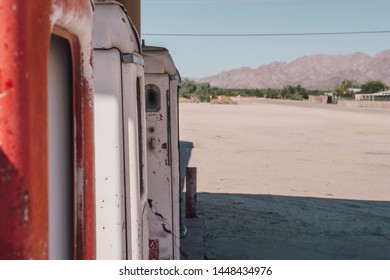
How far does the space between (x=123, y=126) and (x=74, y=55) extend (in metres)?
0.99

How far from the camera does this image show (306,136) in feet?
79.9

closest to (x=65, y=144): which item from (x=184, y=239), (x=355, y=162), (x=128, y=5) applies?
(x=128, y=5)

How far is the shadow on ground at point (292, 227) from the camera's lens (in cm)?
730

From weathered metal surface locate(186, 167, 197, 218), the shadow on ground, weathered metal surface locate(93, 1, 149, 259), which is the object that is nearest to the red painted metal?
weathered metal surface locate(93, 1, 149, 259)

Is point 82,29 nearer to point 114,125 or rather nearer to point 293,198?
point 114,125

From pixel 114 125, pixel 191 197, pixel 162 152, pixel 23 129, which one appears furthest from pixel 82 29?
pixel 191 197

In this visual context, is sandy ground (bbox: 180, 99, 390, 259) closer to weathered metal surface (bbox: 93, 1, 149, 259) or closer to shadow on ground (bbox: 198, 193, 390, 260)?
shadow on ground (bbox: 198, 193, 390, 260)

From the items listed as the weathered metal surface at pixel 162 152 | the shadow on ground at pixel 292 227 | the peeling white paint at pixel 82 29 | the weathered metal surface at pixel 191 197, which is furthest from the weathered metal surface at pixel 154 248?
the weathered metal surface at pixel 191 197

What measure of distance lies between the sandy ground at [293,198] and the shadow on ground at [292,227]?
13 millimetres

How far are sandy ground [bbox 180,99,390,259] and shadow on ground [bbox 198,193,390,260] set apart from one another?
0.01 meters

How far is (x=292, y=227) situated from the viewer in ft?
28.2

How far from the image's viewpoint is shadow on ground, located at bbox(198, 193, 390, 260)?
23.9 feet

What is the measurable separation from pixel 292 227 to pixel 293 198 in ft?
7.34

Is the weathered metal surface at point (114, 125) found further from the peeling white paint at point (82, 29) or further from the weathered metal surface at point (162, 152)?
the weathered metal surface at point (162, 152)
